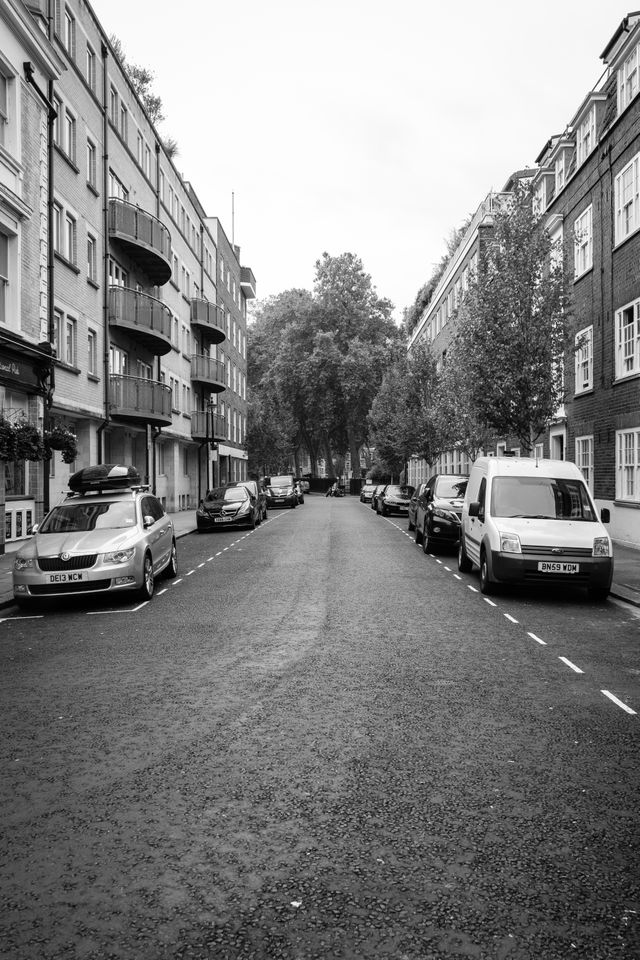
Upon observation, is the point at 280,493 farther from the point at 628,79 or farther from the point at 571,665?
the point at 571,665

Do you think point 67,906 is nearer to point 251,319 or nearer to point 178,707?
point 178,707

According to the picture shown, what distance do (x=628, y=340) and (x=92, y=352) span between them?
1448 centimetres

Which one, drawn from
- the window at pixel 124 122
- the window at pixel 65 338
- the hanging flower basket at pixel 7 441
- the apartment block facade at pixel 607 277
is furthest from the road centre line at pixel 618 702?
the window at pixel 124 122

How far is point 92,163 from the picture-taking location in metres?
24.2

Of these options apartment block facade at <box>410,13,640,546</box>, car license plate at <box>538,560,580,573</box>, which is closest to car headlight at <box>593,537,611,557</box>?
car license plate at <box>538,560,580,573</box>

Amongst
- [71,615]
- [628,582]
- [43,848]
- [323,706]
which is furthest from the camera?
[628,582]

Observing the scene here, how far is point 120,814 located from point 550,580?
8.14 meters

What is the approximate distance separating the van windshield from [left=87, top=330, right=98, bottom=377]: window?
1428 centimetres

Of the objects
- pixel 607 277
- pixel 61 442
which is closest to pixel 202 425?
pixel 607 277

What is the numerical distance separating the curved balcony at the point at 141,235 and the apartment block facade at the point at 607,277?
12.5 m

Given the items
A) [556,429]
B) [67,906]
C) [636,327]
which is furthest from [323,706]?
[556,429]

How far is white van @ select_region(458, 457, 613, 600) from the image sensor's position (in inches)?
432

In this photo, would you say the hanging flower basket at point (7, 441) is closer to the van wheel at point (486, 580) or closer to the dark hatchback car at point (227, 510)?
the van wheel at point (486, 580)

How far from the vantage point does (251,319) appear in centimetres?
8194
